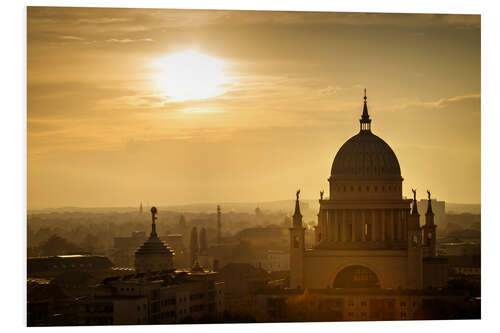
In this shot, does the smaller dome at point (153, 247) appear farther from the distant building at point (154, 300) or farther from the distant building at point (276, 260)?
the distant building at point (276, 260)

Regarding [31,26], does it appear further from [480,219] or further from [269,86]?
[480,219]

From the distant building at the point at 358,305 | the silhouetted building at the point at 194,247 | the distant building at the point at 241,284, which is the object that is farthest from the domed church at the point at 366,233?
the distant building at the point at 358,305

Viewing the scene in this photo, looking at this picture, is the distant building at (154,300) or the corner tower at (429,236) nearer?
the distant building at (154,300)

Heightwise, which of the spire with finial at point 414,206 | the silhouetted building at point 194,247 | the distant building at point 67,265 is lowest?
the distant building at point 67,265

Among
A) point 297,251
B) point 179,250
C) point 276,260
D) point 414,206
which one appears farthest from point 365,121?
point 179,250

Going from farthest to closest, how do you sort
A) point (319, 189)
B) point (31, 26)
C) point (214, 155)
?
1. point (319, 189)
2. point (214, 155)
3. point (31, 26)

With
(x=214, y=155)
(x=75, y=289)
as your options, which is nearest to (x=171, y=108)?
(x=214, y=155)

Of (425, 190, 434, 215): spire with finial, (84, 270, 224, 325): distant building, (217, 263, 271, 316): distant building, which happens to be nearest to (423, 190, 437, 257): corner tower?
(425, 190, 434, 215): spire with finial

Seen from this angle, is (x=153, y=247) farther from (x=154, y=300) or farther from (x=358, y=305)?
(x=358, y=305)
